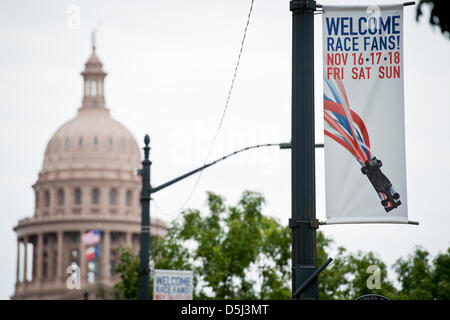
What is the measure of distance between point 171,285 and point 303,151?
19757 millimetres

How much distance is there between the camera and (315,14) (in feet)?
47.1

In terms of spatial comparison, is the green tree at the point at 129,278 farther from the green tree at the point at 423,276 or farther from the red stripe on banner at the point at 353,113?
the red stripe on banner at the point at 353,113

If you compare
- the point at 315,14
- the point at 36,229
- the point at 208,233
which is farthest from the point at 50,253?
the point at 315,14

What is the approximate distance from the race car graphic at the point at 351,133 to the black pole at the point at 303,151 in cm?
22

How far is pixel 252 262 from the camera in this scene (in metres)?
76.0

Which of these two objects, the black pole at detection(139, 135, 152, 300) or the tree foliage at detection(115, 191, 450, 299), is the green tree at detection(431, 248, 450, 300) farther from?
the black pole at detection(139, 135, 152, 300)

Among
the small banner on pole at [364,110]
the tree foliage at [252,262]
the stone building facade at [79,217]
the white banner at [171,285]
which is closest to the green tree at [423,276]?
the tree foliage at [252,262]

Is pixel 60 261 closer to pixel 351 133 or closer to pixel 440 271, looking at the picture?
pixel 440 271

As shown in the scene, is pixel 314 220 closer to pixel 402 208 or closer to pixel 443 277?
pixel 402 208

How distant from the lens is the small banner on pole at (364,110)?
45.4 feet

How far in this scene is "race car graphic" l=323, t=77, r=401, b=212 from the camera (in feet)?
45.3

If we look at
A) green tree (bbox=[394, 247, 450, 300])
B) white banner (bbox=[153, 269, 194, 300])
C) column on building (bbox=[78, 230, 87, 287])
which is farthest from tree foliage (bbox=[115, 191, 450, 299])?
column on building (bbox=[78, 230, 87, 287])
